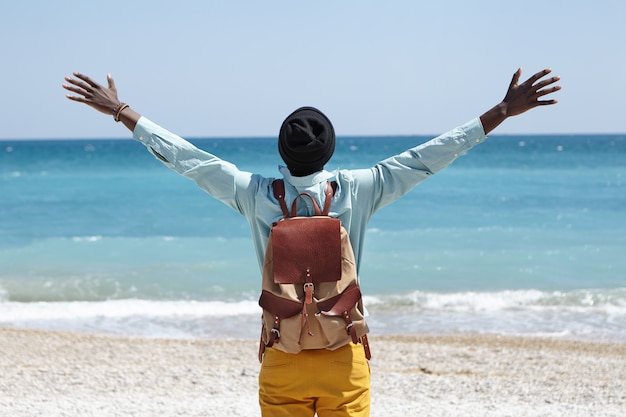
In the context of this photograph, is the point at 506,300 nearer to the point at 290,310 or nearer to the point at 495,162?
the point at 290,310

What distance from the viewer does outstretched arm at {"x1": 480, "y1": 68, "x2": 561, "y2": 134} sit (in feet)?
8.30

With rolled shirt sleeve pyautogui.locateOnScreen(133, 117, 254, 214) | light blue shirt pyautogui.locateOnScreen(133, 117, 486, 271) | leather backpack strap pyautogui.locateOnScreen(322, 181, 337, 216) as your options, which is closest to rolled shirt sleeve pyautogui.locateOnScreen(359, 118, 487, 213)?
light blue shirt pyautogui.locateOnScreen(133, 117, 486, 271)

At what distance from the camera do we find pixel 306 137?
2328 mm

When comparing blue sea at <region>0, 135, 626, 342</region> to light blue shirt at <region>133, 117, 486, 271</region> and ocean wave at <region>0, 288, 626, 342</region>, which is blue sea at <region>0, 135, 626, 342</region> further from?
light blue shirt at <region>133, 117, 486, 271</region>

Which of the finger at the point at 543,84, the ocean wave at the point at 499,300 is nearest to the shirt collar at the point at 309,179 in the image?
the finger at the point at 543,84

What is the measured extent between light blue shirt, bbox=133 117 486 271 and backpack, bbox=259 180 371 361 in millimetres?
46

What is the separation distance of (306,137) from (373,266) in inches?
418

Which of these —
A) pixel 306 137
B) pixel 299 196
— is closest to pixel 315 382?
pixel 299 196

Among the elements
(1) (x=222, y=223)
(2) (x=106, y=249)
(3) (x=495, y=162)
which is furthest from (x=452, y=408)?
(3) (x=495, y=162)

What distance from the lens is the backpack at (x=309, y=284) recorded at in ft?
7.83

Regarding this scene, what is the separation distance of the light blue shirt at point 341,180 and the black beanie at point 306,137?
0.08m

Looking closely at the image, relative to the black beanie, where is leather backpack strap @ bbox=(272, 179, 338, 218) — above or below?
below

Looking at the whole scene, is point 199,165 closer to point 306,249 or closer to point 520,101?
point 306,249

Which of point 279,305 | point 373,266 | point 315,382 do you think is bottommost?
point 373,266
